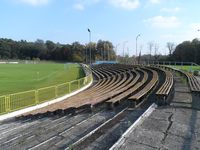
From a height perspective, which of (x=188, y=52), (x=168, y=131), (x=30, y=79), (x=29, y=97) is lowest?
(x=30, y=79)

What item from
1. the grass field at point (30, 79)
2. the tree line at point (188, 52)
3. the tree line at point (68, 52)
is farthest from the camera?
the tree line at point (68, 52)

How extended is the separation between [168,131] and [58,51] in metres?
165

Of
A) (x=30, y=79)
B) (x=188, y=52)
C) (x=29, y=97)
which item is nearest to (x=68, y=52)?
(x=188, y=52)

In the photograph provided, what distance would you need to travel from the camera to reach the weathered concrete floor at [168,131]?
24.9ft

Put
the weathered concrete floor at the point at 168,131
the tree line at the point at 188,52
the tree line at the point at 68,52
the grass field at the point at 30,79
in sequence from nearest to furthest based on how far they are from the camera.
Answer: the weathered concrete floor at the point at 168,131 → the grass field at the point at 30,79 → the tree line at the point at 188,52 → the tree line at the point at 68,52

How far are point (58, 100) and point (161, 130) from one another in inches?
559

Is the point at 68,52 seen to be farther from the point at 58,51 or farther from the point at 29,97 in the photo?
the point at 29,97

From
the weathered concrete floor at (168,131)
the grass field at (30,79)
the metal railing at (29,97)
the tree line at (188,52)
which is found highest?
the tree line at (188,52)

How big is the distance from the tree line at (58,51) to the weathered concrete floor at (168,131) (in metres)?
128

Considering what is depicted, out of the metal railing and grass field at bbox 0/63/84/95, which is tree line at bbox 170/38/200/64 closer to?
grass field at bbox 0/63/84/95

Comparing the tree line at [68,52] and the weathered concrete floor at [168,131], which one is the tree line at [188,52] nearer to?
the tree line at [68,52]

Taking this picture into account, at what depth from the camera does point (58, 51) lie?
17175cm

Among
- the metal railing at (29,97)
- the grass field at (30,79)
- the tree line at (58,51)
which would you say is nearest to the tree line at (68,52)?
the tree line at (58,51)

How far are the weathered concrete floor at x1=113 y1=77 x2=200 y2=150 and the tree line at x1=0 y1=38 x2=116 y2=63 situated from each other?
5026 inches
